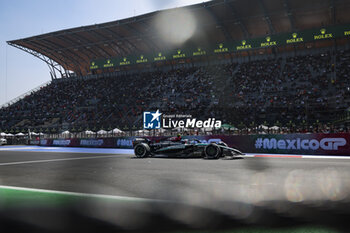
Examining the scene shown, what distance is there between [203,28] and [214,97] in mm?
15078

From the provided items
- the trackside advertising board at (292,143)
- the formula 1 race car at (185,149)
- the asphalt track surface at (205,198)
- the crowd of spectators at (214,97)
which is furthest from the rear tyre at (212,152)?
the crowd of spectators at (214,97)

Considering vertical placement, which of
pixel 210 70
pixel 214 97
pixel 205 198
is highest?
pixel 210 70

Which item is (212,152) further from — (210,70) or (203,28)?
(203,28)

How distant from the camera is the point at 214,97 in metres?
39.8

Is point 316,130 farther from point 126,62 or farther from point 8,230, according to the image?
point 126,62

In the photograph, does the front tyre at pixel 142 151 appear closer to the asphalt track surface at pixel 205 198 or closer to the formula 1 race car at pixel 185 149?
the formula 1 race car at pixel 185 149

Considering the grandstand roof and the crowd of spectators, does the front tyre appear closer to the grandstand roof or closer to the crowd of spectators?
the crowd of spectators

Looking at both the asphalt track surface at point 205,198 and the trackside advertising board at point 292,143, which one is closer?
the asphalt track surface at point 205,198

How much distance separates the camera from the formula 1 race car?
49.2 feet

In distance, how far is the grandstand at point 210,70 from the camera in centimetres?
3488

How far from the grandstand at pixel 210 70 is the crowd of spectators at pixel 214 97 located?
0.45 feet

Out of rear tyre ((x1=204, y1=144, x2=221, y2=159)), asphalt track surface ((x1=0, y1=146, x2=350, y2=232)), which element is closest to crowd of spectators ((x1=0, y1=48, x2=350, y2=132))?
rear tyre ((x1=204, y1=144, x2=221, y2=159))

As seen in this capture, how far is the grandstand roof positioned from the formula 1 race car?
3115 cm

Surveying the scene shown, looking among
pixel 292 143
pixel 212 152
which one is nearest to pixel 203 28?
pixel 292 143
